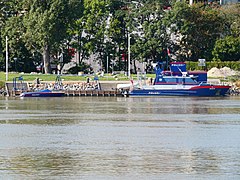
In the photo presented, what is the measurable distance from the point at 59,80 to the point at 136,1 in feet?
51.4

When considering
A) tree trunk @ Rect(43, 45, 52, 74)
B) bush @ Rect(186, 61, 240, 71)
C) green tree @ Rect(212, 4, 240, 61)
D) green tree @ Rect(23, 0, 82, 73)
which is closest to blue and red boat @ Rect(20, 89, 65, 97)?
green tree @ Rect(23, 0, 82, 73)

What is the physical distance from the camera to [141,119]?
51.7 meters

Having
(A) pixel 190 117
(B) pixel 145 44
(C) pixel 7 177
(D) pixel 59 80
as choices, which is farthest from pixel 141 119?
(B) pixel 145 44

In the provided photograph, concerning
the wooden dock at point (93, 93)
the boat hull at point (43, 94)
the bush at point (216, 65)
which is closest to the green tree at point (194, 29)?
the bush at point (216, 65)

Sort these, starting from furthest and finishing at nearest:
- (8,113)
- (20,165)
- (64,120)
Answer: (8,113), (64,120), (20,165)

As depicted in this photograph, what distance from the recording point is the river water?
3112 cm

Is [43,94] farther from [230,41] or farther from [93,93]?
[230,41]

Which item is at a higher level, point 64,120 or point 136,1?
point 136,1

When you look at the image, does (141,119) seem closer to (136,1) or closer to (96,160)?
(96,160)

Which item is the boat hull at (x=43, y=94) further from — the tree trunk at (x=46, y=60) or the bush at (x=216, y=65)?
the bush at (x=216, y=65)

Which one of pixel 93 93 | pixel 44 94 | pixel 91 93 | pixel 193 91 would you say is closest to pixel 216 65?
pixel 193 91

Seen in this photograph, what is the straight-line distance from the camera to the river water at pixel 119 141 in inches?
1225

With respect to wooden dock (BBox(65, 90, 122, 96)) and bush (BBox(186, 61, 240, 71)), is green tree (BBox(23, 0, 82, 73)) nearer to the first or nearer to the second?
wooden dock (BBox(65, 90, 122, 96))

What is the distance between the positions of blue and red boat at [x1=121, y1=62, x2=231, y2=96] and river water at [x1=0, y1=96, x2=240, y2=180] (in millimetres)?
12142
